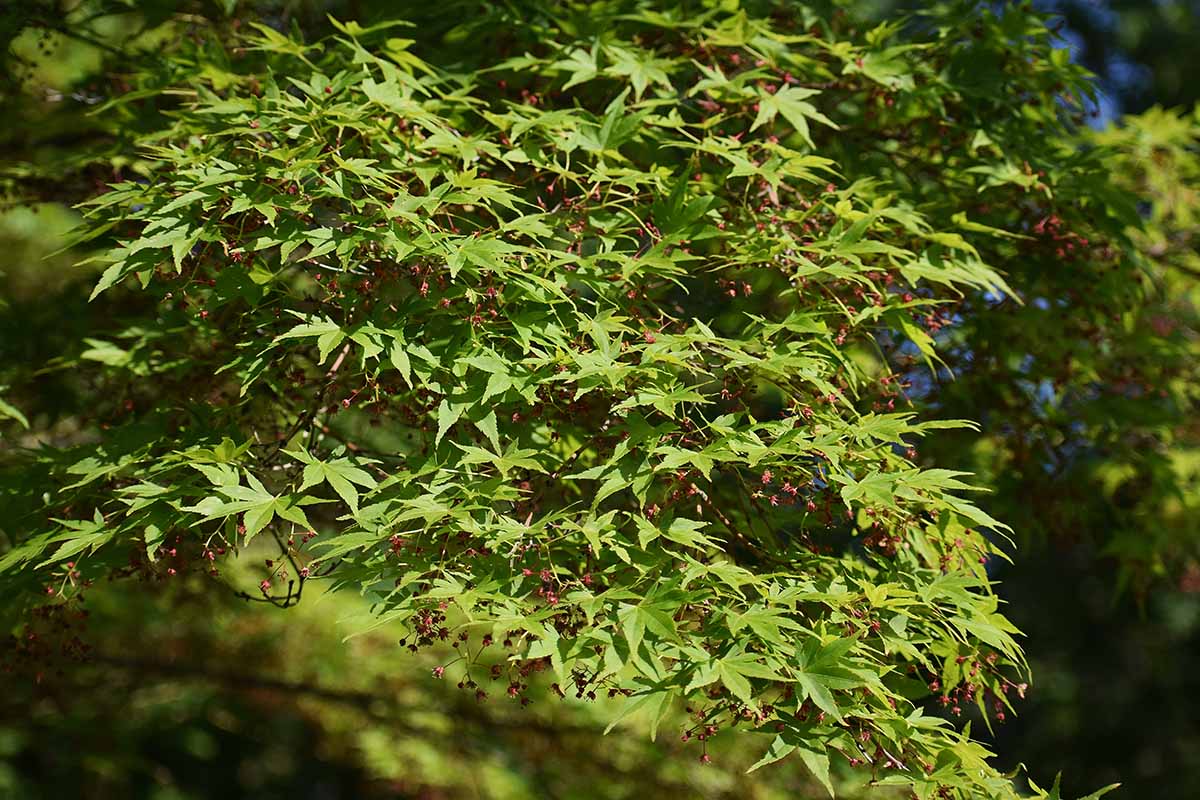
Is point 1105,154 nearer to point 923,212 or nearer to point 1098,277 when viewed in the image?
point 1098,277

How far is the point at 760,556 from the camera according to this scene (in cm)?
213

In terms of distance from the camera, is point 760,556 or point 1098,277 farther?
point 1098,277

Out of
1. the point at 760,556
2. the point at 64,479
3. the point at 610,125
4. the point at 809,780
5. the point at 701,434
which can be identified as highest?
the point at 610,125

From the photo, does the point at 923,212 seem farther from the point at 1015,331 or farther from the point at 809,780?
the point at 809,780

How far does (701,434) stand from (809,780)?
256 centimetres

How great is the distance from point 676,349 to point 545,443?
407 millimetres

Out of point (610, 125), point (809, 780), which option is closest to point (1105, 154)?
point (610, 125)

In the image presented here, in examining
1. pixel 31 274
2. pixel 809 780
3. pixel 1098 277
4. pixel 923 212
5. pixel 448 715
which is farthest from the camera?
pixel 31 274

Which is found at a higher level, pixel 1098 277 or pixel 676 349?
pixel 676 349

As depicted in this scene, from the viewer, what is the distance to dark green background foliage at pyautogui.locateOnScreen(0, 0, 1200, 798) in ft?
6.23

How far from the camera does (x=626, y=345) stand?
6.61 ft

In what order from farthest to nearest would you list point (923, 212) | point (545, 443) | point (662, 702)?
point (923, 212) → point (545, 443) → point (662, 702)

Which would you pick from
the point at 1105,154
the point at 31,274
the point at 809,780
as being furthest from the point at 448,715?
the point at 31,274

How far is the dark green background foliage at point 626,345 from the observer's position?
190 cm
